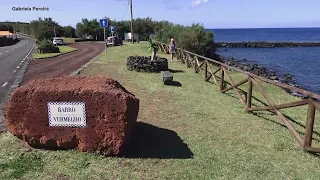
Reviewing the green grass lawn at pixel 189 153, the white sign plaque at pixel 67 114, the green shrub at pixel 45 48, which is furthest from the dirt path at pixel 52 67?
the white sign plaque at pixel 67 114

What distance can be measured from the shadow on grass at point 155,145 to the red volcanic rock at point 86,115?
48 cm

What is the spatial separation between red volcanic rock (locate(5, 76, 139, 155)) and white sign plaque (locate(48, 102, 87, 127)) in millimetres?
57

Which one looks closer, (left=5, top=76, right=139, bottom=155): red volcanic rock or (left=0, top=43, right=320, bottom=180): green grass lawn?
(left=0, top=43, right=320, bottom=180): green grass lawn

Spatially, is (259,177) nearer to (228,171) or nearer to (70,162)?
(228,171)

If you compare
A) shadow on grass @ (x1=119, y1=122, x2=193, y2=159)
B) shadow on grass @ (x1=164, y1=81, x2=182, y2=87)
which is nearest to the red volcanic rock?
shadow on grass @ (x1=119, y1=122, x2=193, y2=159)

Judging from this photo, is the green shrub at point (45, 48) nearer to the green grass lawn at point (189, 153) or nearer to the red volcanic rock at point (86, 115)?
the green grass lawn at point (189, 153)

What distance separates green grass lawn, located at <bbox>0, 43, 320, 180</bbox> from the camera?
18.0 feet

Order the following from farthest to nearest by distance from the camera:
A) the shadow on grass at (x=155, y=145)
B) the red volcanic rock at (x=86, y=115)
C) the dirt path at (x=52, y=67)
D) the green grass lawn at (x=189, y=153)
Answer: the dirt path at (x=52, y=67), the shadow on grass at (x=155, y=145), the red volcanic rock at (x=86, y=115), the green grass lawn at (x=189, y=153)

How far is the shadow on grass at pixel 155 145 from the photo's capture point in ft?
20.4

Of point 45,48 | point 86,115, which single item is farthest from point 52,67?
point 86,115

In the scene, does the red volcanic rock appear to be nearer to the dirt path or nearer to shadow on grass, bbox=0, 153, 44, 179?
shadow on grass, bbox=0, 153, 44, 179

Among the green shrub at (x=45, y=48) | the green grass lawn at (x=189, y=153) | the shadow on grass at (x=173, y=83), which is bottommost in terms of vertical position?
the green grass lawn at (x=189, y=153)

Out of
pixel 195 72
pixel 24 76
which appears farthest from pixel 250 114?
pixel 24 76

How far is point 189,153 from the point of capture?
20.8ft
